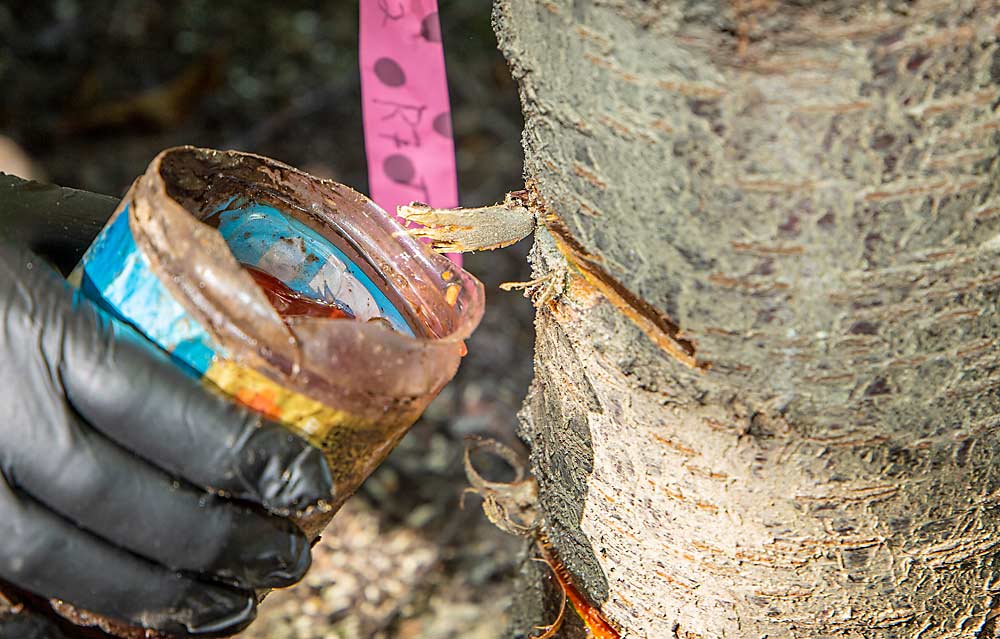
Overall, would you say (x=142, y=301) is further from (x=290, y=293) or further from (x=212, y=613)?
(x=212, y=613)

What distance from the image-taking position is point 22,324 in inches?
35.0

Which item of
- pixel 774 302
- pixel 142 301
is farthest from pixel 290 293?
pixel 774 302

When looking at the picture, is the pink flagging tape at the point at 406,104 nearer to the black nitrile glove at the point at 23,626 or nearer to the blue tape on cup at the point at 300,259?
the blue tape on cup at the point at 300,259

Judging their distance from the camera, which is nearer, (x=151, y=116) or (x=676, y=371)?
(x=676, y=371)

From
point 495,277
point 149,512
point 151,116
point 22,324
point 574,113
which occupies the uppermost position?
point 574,113

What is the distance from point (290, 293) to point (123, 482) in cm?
24

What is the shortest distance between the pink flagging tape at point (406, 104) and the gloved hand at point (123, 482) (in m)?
0.37

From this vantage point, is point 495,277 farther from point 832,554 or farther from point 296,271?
point 832,554

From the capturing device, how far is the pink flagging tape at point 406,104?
3.82ft

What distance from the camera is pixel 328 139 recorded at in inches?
129

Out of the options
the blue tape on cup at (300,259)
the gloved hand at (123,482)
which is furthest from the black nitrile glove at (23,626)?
the blue tape on cup at (300,259)

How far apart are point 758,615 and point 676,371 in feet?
0.88

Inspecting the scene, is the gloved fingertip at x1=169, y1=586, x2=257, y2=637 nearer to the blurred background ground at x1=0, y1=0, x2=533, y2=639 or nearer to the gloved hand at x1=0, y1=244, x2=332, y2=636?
the gloved hand at x1=0, y1=244, x2=332, y2=636

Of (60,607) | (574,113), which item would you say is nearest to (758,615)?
(574,113)
